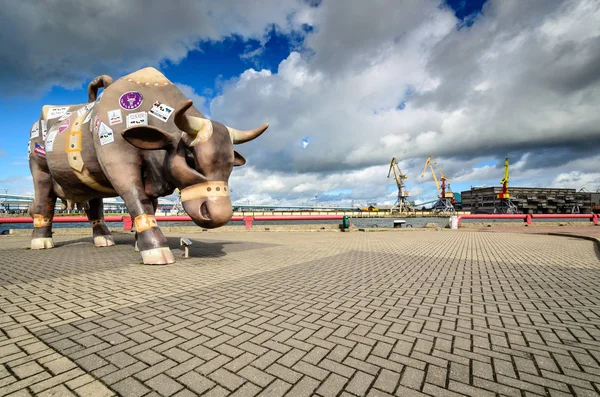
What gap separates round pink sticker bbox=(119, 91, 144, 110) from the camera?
252 inches

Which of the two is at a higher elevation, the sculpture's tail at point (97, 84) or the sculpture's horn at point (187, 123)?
the sculpture's tail at point (97, 84)

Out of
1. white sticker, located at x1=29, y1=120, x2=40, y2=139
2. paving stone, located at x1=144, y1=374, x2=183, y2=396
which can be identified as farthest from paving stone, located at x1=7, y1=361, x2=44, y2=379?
white sticker, located at x1=29, y1=120, x2=40, y2=139

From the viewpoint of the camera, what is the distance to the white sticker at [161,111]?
251 inches

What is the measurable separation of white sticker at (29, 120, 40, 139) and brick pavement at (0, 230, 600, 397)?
4.87 m

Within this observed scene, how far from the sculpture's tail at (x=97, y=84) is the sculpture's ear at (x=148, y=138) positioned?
3.48 metres

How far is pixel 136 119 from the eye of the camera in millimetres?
6289

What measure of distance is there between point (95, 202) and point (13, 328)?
7935 millimetres

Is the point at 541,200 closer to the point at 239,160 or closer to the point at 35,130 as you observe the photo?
the point at 239,160

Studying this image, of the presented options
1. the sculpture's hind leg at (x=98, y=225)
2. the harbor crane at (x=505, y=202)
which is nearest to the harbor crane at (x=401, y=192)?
the harbor crane at (x=505, y=202)

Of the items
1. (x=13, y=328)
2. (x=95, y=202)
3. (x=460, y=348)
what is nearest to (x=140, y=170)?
(x=13, y=328)

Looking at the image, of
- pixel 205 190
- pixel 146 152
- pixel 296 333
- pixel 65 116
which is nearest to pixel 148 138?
pixel 146 152

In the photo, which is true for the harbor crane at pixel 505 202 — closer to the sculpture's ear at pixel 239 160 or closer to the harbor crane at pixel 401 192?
the harbor crane at pixel 401 192

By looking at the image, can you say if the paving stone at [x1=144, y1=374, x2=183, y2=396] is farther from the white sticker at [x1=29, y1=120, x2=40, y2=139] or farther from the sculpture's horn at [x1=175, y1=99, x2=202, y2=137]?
the white sticker at [x1=29, y1=120, x2=40, y2=139]

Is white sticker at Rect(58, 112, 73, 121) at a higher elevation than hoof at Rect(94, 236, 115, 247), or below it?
higher
